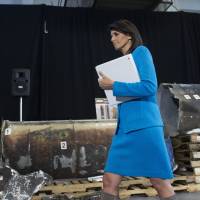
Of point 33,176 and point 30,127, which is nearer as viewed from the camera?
point 33,176

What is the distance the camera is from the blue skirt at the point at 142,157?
5.41 ft

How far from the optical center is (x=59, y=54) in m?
5.52

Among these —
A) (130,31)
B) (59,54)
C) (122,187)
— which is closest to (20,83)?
(59,54)

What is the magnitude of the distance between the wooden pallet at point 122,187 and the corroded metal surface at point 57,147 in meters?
0.16

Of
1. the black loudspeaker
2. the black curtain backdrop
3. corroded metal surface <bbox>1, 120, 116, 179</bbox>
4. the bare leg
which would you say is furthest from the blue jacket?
the black curtain backdrop

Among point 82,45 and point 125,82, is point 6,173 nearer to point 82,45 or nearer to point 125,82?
point 125,82

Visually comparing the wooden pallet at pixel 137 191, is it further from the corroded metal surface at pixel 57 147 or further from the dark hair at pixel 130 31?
the dark hair at pixel 130 31

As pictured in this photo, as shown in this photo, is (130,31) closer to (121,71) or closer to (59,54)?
(121,71)

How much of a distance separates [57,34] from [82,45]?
0.43m

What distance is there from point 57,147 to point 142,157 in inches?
76.3

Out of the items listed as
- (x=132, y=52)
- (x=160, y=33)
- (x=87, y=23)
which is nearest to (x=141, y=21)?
(x=160, y=33)

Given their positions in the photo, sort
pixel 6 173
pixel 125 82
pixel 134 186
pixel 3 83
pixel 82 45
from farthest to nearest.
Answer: pixel 82 45 → pixel 3 83 → pixel 134 186 → pixel 6 173 → pixel 125 82

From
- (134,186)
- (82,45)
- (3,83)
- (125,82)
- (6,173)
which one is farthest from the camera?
(82,45)

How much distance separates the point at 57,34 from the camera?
18.2 ft
